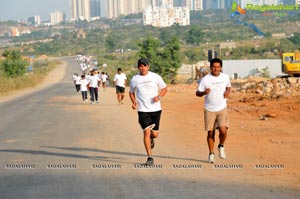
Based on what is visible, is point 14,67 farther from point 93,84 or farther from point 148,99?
point 148,99

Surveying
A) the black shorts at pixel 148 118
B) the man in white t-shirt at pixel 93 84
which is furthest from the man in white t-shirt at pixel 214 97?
the man in white t-shirt at pixel 93 84

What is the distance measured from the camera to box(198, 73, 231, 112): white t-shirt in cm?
1031

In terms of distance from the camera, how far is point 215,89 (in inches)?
407

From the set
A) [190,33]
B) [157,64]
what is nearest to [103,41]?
[190,33]

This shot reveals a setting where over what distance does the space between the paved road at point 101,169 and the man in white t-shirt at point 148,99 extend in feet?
1.81

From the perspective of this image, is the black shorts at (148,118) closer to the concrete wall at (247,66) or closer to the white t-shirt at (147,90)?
the white t-shirt at (147,90)

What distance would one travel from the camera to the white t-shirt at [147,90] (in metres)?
10.3

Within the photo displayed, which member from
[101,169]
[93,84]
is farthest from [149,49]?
[101,169]

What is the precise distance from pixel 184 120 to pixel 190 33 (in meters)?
116

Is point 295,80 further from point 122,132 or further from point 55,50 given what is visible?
point 55,50

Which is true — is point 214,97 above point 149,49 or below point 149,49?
above

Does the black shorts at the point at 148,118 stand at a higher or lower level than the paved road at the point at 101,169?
higher

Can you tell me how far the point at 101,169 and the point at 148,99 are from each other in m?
1.33

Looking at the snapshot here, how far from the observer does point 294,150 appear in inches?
475
